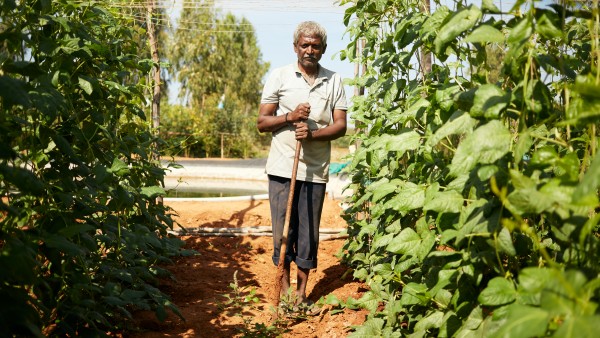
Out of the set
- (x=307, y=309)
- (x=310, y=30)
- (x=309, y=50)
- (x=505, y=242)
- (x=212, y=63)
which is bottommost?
(x=307, y=309)

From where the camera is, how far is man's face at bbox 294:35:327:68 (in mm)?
3879

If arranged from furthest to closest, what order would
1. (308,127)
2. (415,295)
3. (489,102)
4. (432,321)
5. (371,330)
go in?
(308,127) < (371,330) < (415,295) < (432,321) < (489,102)

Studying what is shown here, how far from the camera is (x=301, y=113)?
377cm

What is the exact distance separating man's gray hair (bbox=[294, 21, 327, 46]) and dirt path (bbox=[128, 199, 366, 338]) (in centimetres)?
165

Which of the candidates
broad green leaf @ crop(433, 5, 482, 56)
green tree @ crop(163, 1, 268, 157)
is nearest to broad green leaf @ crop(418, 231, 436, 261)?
broad green leaf @ crop(433, 5, 482, 56)

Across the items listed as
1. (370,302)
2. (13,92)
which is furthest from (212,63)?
(13,92)

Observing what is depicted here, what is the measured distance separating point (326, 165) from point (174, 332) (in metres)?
1.39

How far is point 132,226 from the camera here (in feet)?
11.6

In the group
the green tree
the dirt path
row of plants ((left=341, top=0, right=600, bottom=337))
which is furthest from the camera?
the green tree

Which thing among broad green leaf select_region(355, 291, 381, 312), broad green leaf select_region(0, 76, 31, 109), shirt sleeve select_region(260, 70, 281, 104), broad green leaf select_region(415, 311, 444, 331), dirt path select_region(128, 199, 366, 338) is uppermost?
shirt sleeve select_region(260, 70, 281, 104)

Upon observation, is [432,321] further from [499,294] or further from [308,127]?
[308,127]

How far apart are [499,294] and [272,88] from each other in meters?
2.62

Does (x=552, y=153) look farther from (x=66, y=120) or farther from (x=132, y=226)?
(x=132, y=226)

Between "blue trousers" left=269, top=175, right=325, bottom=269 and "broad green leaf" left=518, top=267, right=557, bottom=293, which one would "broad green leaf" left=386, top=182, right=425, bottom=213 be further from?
"blue trousers" left=269, top=175, right=325, bottom=269
